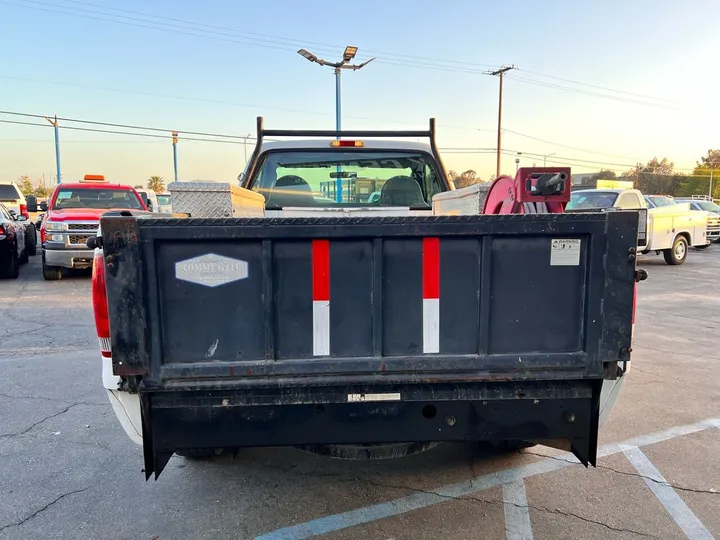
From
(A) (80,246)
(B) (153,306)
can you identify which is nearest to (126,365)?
(B) (153,306)

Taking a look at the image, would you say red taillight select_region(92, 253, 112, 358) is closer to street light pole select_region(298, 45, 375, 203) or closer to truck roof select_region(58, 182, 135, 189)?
truck roof select_region(58, 182, 135, 189)

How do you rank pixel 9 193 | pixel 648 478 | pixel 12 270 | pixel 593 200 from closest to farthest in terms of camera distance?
pixel 648 478, pixel 12 270, pixel 593 200, pixel 9 193

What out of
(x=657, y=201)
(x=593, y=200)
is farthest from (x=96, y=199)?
(x=657, y=201)

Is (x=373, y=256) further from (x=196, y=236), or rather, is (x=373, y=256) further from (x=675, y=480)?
(x=675, y=480)

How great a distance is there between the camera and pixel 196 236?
208cm

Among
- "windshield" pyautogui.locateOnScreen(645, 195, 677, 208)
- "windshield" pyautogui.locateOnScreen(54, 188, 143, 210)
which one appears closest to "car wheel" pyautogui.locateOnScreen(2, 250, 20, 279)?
"windshield" pyautogui.locateOnScreen(54, 188, 143, 210)

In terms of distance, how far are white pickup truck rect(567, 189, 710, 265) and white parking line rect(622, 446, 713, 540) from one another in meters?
10.3

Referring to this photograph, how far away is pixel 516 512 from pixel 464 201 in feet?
6.46

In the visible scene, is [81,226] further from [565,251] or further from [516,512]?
[565,251]

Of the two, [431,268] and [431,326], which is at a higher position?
[431,268]

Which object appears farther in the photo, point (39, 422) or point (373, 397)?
point (39, 422)

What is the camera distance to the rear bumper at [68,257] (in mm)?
11000

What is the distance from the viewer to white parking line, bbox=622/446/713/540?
2.73 metres

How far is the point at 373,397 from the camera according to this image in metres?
2.26
